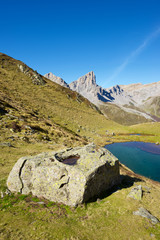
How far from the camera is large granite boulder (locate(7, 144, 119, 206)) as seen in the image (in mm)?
13367

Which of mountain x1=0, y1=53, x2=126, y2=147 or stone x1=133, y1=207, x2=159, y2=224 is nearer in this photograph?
stone x1=133, y1=207, x2=159, y2=224

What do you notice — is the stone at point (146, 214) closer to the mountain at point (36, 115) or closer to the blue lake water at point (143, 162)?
the blue lake water at point (143, 162)

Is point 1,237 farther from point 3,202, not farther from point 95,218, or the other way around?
point 95,218

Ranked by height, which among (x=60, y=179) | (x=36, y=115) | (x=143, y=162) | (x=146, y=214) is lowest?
(x=143, y=162)

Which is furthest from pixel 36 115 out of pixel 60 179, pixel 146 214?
pixel 146 214

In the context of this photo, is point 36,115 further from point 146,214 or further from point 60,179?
point 146,214

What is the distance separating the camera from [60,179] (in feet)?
46.0

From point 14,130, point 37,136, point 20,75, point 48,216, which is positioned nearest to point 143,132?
point 37,136

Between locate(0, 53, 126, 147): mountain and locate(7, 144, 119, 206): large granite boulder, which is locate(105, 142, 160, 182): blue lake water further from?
locate(7, 144, 119, 206): large granite boulder

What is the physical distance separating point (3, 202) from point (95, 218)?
9604 millimetres

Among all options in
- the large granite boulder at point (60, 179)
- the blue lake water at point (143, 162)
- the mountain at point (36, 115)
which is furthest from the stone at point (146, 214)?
the mountain at point (36, 115)

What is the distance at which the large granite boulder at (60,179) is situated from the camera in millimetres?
13367

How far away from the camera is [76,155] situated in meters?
18.5

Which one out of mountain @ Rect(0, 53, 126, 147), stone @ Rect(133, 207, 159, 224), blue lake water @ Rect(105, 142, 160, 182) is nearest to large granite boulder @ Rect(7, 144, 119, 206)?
stone @ Rect(133, 207, 159, 224)
